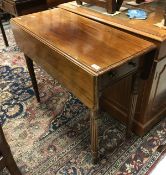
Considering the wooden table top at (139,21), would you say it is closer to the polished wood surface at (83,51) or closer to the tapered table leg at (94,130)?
the polished wood surface at (83,51)

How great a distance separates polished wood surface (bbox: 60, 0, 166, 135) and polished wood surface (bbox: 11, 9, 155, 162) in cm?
6

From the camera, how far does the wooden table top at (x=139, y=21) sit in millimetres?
1156

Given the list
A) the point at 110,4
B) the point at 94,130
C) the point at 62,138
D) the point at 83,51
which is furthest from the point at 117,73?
the point at 62,138

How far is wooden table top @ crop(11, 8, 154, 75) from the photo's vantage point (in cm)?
97

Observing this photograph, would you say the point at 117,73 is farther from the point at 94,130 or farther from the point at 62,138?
the point at 62,138

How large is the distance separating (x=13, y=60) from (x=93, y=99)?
1.86 m

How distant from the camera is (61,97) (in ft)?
6.54

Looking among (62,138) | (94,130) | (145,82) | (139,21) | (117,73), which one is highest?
(139,21)

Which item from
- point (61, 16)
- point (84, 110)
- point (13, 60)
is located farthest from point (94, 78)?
point (13, 60)

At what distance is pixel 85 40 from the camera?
1.13 meters

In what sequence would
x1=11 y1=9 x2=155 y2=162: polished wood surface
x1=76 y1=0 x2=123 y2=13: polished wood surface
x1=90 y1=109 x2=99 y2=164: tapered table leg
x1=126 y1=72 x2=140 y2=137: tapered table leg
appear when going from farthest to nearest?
x1=76 y1=0 x2=123 y2=13: polished wood surface → x1=126 y1=72 x2=140 y2=137: tapered table leg → x1=90 y1=109 x2=99 y2=164: tapered table leg → x1=11 y1=9 x2=155 y2=162: polished wood surface

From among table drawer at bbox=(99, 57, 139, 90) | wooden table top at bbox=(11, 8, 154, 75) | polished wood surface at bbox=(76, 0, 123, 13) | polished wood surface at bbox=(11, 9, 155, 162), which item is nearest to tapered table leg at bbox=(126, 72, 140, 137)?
polished wood surface at bbox=(11, 9, 155, 162)

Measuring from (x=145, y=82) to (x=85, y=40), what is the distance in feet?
1.53

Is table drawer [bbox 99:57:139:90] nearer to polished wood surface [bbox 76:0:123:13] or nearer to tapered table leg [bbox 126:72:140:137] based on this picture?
tapered table leg [bbox 126:72:140:137]
